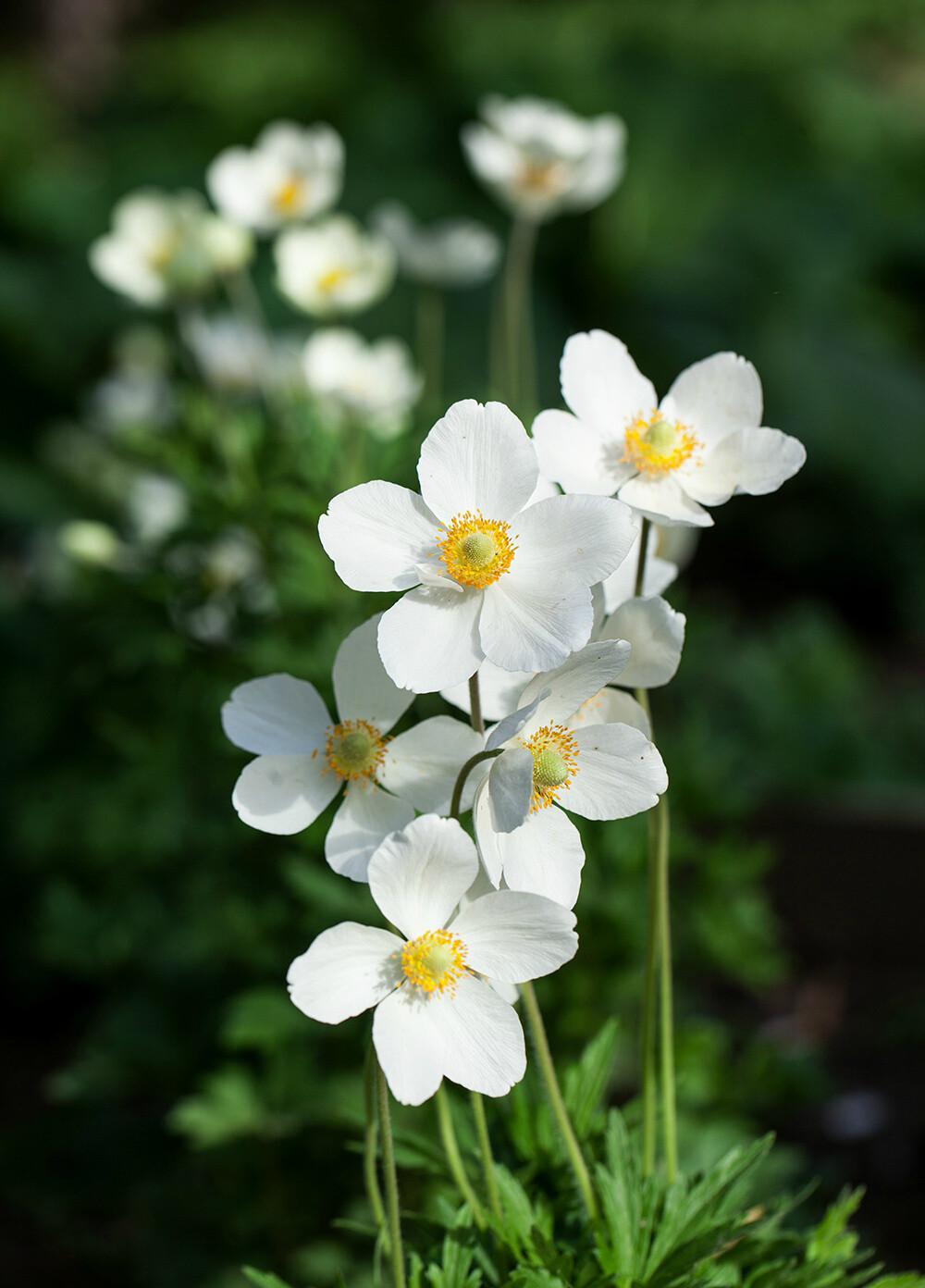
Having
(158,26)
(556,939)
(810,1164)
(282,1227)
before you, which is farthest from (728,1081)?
(158,26)

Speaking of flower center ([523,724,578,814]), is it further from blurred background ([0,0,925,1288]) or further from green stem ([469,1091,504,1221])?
blurred background ([0,0,925,1288])

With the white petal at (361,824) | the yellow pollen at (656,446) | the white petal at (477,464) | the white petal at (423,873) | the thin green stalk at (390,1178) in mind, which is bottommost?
the thin green stalk at (390,1178)

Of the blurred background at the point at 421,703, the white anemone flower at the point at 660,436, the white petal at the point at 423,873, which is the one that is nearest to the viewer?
the white petal at the point at 423,873

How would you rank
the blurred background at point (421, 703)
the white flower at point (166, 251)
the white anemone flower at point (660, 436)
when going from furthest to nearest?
the white flower at point (166, 251) → the blurred background at point (421, 703) → the white anemone flower at point (660, 436)

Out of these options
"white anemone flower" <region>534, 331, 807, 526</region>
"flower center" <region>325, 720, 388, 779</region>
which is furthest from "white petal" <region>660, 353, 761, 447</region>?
"flower center" <region>325, 720, 388, 779</region>

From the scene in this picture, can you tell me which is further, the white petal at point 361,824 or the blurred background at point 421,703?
the blurred background at point 421,703

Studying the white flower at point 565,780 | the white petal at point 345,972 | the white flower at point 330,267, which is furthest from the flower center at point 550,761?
the white flower at point 330,267

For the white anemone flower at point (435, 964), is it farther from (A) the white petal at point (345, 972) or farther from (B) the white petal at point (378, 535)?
(B) the white petal at point (378, 535)

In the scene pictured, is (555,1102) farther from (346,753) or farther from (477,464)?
(477,464)
